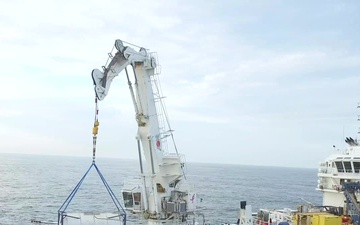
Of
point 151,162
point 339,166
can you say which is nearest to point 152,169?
point 151,162

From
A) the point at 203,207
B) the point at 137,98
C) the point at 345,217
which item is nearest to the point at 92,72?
the point at 137,98

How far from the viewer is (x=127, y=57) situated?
88.1ft

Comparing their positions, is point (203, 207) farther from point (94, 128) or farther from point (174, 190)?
point (94, 128)

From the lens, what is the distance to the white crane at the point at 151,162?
89.2ft

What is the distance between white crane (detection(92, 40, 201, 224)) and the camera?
27188 mm

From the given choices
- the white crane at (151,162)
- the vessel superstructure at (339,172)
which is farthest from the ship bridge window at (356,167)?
the white crane at (151,162)

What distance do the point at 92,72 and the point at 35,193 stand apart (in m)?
61.1

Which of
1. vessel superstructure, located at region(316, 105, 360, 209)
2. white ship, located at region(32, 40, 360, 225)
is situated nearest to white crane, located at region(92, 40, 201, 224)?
white ship, located at region(32, 40, 360, 225)

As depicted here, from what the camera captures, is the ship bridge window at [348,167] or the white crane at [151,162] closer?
the white crane at [151,162]

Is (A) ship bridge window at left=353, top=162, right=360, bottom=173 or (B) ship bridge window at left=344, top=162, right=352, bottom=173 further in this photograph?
(B) ship bridge window at left=344, top=162, right=352, bottom=173

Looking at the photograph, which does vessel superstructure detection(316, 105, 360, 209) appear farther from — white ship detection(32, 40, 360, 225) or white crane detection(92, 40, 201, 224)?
white crane detection(92, 40, 201, 224)

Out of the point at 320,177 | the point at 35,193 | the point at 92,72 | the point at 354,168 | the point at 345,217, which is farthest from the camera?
the point at 35,193

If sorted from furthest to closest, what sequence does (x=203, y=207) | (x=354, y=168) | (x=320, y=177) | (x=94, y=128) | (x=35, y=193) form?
(x=35, y=193) < (x=203, y=207) < (x=320, y=177) < (x=354, y=168) < (x=94, y=128)

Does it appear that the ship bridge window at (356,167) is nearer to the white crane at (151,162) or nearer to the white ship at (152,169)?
the white ship at (152,169)
